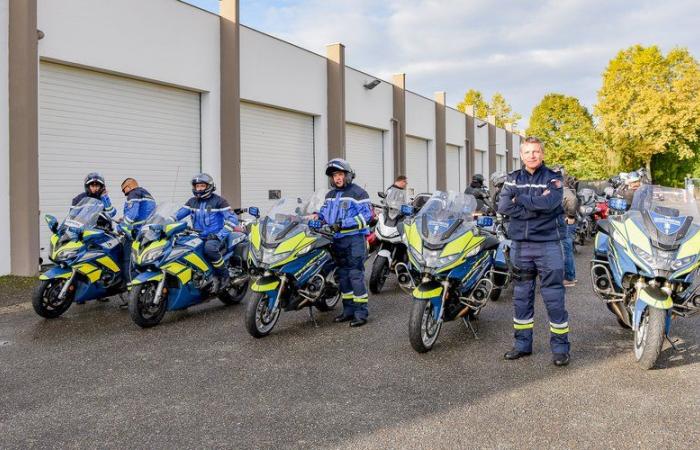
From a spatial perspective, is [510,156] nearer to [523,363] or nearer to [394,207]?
[394,207]

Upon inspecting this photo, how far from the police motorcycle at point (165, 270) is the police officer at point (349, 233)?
1533mm

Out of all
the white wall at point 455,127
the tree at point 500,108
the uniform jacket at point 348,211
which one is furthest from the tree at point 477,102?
the uniform jacket at point 348,211

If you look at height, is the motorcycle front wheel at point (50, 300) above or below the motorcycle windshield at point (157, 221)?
below

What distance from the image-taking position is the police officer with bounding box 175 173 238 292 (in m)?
7.17

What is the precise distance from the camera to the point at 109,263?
23.3 feet

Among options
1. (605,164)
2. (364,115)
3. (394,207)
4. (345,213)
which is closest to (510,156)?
(605,164)

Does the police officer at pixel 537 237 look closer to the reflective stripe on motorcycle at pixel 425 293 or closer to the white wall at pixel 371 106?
the reflective stripe on motorcycle at pixel 425 293

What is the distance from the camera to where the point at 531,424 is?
3.68m

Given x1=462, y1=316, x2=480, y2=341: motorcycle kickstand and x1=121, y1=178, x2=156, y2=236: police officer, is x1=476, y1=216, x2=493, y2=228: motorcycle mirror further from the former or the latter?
x1=121, y1=178, x2=156, y2=236: police officer

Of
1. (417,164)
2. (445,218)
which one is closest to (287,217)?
(445,218)

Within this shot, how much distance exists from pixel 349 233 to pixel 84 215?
10.00ft

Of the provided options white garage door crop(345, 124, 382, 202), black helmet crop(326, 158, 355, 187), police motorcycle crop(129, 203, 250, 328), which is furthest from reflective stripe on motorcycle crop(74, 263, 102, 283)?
white garage door crop(345, 124, 382, 202)

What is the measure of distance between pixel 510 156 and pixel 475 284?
4147 centimetres

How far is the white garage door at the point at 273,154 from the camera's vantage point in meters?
15.7
